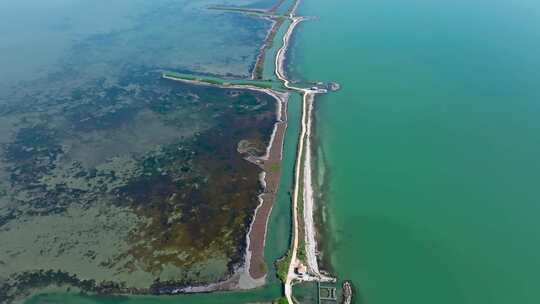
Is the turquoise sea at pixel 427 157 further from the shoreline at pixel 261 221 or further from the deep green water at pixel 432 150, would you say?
the shoreline at pixel 261 221

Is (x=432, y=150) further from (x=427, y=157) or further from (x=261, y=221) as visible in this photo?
(x=261, y=221)

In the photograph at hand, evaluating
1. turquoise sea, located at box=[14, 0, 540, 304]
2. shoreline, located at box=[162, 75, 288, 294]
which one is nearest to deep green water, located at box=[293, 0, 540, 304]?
turquoise sea, located at box=[14, 0, 540, 304]

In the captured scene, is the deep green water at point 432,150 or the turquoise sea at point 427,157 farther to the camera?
the deep green water at point 432,150

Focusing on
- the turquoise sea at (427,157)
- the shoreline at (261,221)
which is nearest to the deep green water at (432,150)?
the turquoise sea at (427,157)

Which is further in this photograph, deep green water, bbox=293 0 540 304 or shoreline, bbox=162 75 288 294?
deep green water, bbox=293 0 540 304

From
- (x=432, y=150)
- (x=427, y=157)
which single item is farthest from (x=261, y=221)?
(x=432, y=150)

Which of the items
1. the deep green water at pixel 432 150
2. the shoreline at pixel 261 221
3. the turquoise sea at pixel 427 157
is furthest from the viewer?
the deep green water at pixel 432 150

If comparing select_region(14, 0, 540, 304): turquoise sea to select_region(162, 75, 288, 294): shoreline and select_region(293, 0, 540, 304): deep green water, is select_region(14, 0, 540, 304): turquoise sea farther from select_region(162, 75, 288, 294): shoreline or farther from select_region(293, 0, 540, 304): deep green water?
select_region(162, 75, 288, 294): shoreline

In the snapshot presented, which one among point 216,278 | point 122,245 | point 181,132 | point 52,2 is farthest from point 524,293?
point 52,2

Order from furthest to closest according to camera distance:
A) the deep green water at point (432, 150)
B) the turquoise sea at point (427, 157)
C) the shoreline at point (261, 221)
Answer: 1. the deep green water at point (432, 150)
2. the turquoise sea at point (427, 157)
3. the shoreline at point (261, 221)
